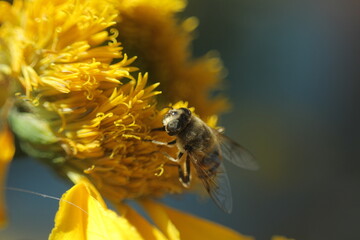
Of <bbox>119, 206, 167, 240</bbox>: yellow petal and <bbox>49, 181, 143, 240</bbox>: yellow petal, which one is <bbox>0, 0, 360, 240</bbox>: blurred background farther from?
<bbox>49, 181, 143, 240</bbox>: yellow petal

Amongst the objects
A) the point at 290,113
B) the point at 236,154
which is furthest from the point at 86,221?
the point at 290,113

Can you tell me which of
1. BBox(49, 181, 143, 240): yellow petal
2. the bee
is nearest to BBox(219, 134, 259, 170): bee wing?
the bee

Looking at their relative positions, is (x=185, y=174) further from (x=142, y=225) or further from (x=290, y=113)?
(x=290, y=113)

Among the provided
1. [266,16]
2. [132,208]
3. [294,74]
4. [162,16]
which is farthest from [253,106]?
[132,208]

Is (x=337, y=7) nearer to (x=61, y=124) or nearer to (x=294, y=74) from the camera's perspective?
(x=294, y=74)

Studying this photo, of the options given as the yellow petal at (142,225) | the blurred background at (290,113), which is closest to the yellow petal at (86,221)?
the yellow petal at (142,225)

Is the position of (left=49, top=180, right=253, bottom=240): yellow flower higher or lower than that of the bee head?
lower
